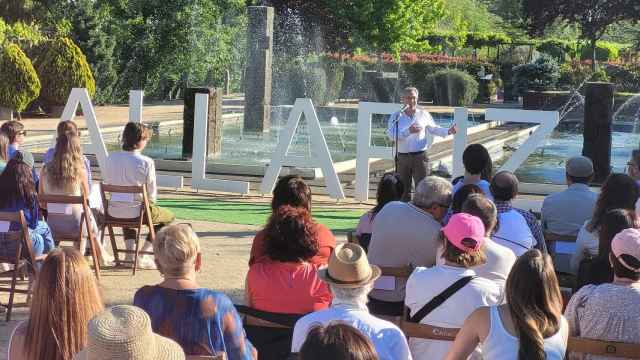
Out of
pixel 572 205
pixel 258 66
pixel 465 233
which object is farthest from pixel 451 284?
pixel 258 66

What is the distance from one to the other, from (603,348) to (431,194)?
1.98 m

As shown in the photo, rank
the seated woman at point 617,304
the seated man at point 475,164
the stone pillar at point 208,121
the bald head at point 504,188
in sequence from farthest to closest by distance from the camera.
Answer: the stone pillar at point 208,121 → the seated man at point 475,164 → the bald head at point 504,188 → the seated woman at point 617,304

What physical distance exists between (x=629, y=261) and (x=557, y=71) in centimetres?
3752

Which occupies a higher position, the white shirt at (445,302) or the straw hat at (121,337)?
the straw hat at (121,337)

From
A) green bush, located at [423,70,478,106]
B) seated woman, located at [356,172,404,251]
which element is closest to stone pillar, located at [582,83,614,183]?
seated woman, located at [356,172,404,251]

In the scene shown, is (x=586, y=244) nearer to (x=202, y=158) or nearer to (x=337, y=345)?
(x=337, y=345)

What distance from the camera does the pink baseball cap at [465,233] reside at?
4.85m

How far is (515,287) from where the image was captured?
4039 mm

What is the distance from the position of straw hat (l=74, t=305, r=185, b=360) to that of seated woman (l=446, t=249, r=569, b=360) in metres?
1.70

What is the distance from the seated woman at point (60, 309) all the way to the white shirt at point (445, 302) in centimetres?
181

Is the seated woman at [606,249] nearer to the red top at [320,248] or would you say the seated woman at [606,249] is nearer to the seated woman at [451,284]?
the seated woman at [451,284]

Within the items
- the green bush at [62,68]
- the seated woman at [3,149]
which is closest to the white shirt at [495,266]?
the seated woman at [3,149]

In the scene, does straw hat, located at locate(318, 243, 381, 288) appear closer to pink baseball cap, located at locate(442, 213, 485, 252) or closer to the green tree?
pink baseball cap, located at locate(442, 213, 485, 252)

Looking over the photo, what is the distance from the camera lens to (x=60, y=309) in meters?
3.67
